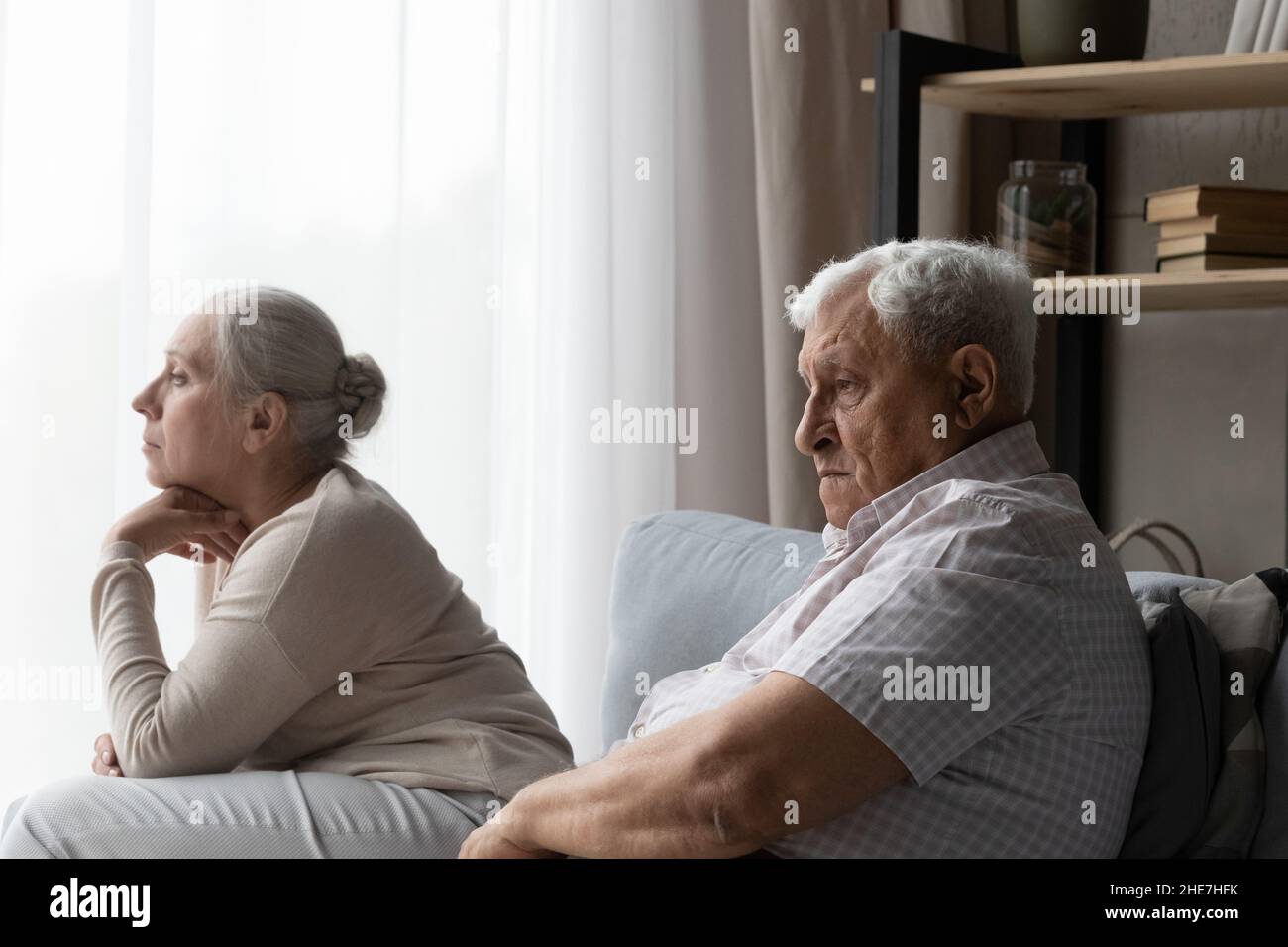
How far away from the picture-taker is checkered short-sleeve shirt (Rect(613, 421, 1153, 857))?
1.18 m

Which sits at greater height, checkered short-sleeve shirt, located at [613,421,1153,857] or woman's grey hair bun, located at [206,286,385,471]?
woman's grey hair bun, located at [206,286,385,471]

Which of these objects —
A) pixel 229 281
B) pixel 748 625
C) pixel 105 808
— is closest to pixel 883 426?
pixel 748 625

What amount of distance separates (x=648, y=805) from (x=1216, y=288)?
1497 millimetres

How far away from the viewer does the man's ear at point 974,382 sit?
1410 millimetres

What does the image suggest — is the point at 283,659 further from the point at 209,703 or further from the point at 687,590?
the point at 687,590

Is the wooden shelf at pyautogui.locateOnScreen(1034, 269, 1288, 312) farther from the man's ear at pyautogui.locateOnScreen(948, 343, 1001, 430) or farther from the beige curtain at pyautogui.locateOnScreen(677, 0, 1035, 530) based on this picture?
the man's ear at pyautogui.locateOnScreen(948, 343, 1001, 430)

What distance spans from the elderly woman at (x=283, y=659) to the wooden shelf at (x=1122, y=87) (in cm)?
116

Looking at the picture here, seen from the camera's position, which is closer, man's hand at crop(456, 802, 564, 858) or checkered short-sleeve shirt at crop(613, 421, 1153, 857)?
checkered short-sleeve shirt at crop(613, 421, 1153, 857)

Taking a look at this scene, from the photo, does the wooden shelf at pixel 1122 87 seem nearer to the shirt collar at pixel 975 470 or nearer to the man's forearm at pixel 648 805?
the shirt collar at pixel 975 470

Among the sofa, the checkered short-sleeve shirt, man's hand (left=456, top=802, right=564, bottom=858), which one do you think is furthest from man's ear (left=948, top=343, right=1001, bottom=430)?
man's hand (left=456, top=802, right=564, bottom=858)

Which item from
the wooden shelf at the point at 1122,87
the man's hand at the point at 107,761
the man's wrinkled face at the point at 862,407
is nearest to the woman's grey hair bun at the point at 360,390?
the man's hand at the point at 107,761

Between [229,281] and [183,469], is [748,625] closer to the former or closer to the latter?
[183,469]

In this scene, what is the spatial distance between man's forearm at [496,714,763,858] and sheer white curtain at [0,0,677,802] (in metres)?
1.12

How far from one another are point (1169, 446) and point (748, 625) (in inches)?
50.0
